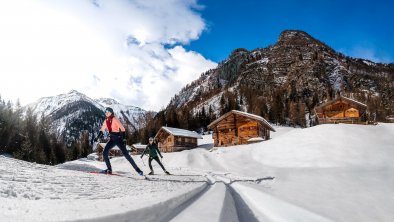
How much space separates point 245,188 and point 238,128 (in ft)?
120

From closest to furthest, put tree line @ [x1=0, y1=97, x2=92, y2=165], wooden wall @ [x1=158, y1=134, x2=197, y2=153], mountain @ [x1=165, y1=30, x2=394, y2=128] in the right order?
wooden wall @ [x1=158, y1=134, x2=197, y2=153]
tree line @ [x1=0, y1=97, x2=92, y2=165]
mountain @ [x1=165, y1=30, x2=394, y2=128]

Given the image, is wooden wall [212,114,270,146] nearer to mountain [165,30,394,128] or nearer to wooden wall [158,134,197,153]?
wooden wall [158,134,197,153]

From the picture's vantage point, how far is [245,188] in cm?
1022

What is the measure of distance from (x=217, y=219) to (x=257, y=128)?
41.7m

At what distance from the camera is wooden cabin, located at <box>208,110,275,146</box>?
149ft

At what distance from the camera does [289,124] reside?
325ft

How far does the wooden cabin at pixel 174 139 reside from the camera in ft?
188

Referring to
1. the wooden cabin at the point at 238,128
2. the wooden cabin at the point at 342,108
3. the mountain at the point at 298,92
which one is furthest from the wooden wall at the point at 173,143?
the mountain at the point at 298,92

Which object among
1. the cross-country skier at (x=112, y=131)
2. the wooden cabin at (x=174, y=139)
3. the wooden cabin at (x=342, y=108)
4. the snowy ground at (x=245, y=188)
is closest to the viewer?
the snowy ground at (x=245, y=188)

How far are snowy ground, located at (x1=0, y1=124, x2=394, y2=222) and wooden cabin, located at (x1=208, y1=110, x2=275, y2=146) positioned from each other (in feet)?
43.8

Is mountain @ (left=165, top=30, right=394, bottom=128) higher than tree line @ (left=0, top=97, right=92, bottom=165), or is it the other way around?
mountain @ (left=165, top=30, right=394, bottom=128)

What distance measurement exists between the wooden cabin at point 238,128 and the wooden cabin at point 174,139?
35.5 ft

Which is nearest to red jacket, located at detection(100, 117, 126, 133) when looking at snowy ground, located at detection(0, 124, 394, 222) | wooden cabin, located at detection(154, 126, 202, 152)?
snowy ground, located at detection(0, 124, 394, 222)

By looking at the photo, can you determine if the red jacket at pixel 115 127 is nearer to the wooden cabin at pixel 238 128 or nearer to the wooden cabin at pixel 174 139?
the wooden cabin at pixel 238 128
